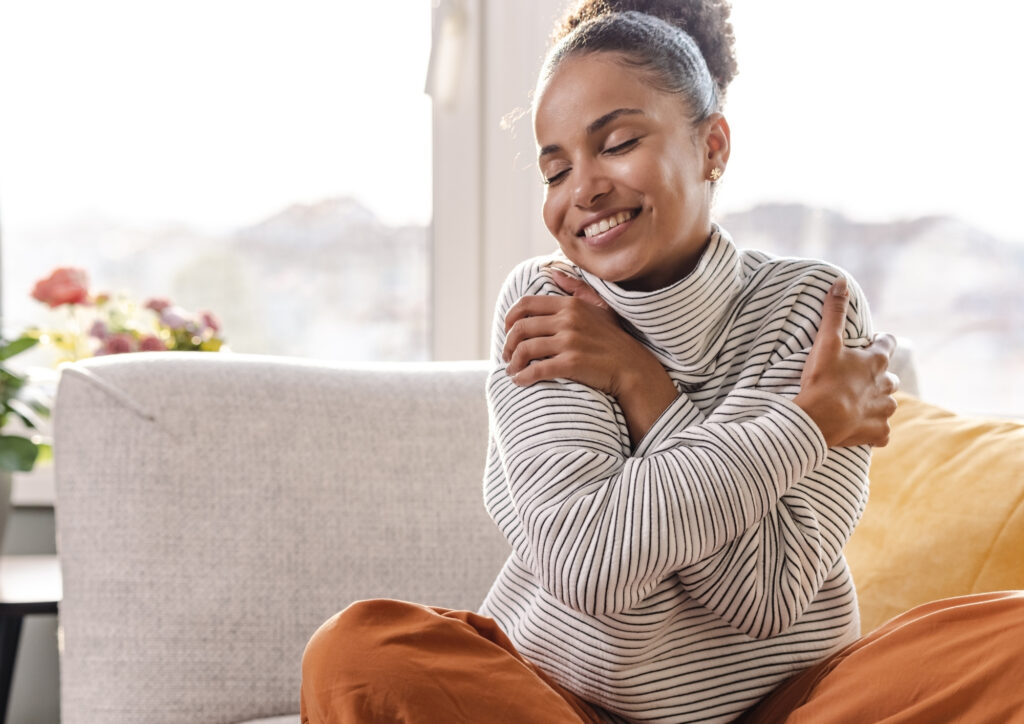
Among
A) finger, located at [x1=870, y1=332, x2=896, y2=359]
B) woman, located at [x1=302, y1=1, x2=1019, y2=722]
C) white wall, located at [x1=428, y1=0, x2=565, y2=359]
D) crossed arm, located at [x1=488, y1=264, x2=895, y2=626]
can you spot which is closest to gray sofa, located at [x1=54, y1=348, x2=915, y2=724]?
woman, located at [x1=302, y1=1, x2=1019, y2=722]

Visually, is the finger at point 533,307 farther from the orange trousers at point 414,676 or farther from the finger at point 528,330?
the orange trousers at point 414,676

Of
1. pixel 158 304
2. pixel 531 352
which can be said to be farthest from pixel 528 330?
pixel 158 304

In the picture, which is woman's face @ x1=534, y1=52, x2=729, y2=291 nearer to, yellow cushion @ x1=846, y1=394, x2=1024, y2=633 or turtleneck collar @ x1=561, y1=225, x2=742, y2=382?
turtleneck collar @ x1=561, y1=225, x2=742, y2=382

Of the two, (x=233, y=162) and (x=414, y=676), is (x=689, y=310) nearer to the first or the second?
(x=414, y=676)

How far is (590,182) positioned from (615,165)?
3cm

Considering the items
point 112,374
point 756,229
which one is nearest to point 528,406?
point 112,374

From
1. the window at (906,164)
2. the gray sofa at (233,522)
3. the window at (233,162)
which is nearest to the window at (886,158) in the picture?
the window at (906,164)

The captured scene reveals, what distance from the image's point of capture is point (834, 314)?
1.13 metres

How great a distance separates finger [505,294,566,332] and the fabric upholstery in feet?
1.46

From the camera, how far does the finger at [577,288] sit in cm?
121

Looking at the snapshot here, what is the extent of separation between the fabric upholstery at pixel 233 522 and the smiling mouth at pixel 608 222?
55 cm

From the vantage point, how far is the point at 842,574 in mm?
1168

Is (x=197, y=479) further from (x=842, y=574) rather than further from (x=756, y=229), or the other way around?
(x=756, y=229)

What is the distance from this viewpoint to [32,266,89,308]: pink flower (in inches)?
82.8
